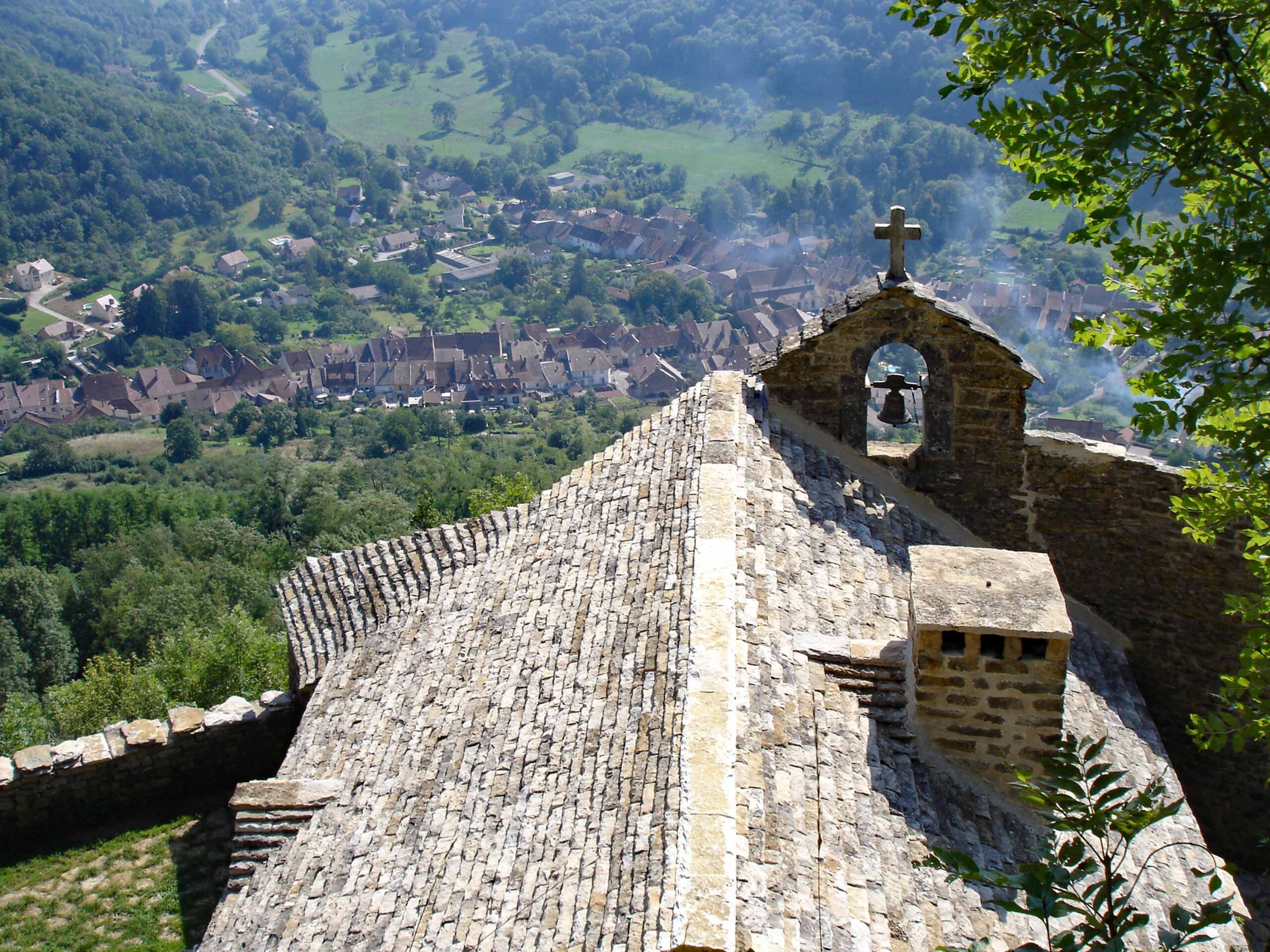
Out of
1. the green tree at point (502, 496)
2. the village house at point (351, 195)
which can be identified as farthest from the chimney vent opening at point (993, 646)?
the village house at point (351, 195)

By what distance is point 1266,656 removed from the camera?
8.36m

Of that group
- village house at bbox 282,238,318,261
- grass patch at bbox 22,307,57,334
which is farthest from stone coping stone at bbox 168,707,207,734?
village house at bbox 282,238,318,261

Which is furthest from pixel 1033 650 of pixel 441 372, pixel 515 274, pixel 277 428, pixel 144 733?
pixel 515 274

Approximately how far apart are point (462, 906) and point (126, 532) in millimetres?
56042

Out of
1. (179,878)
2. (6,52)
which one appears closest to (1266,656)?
(179,878)

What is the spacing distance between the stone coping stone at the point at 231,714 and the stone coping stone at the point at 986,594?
10765 millimetres

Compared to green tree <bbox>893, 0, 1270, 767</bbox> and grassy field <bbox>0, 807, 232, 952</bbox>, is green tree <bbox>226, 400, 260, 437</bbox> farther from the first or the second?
green tree <bbox>893, 0, 1270, 767</bbox>

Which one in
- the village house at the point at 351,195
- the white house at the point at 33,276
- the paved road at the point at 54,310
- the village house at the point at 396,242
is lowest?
the paved road at the point at 54,310

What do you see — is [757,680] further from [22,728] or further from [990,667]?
[22,728]

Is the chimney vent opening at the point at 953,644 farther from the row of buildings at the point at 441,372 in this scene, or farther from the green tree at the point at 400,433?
the row of buildings at the point at 441,372

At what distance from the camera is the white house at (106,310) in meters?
130

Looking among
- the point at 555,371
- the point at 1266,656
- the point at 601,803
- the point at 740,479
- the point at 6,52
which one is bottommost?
the point at 601,803

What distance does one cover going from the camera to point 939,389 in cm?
1416

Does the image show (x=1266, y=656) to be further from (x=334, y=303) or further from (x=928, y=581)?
(x=334, y=303)
